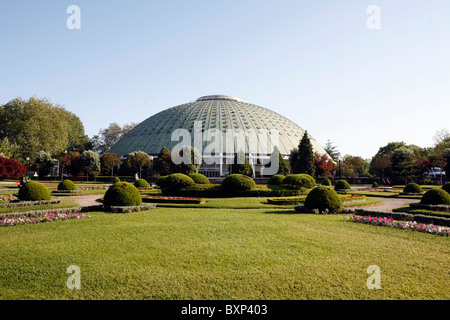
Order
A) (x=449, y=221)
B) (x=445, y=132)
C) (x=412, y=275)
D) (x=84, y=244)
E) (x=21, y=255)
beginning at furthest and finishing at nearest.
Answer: (x=445, y=132) → (x=449, y=221) → (x=84, y=244) → (x=21, y=255) → (x=412, y=275)

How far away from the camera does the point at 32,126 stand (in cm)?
5228

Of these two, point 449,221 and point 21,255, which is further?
point 449,221

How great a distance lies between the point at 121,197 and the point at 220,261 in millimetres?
9515

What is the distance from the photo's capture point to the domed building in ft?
186

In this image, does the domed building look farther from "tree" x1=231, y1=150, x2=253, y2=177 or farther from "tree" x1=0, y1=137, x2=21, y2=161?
"tree" x1=0, y1=137, x2=21, y2=161

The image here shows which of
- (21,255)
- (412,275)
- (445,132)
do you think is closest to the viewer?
(412,275)

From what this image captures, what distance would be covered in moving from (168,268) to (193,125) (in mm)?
58411

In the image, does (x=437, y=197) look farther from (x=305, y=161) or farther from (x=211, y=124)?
(x=211, y=124)

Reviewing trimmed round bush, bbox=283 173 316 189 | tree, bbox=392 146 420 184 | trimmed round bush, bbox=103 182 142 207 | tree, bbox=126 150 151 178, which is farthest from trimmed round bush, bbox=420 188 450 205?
tree, bbox=126 150 151 178

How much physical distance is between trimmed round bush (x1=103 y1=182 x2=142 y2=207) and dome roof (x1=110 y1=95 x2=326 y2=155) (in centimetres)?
4407

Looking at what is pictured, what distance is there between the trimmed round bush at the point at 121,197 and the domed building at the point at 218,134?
122ft
